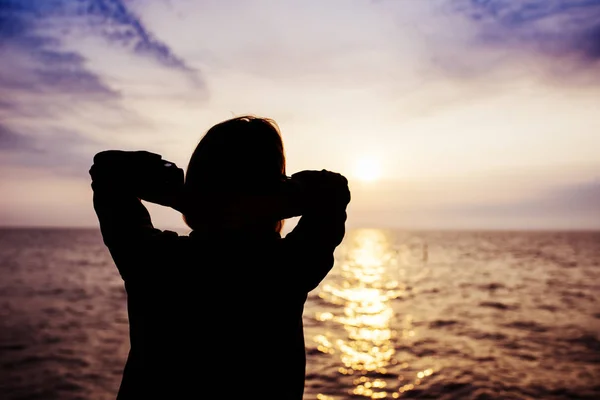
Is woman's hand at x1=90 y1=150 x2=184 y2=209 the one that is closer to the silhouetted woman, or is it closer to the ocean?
the silhouetted woman

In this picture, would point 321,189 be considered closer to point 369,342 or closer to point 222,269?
point 222,269

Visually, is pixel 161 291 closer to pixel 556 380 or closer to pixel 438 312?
pixel 556 380

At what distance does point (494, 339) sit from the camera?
14.1 m

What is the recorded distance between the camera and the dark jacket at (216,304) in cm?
140

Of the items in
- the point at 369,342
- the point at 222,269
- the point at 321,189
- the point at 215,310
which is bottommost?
the point at 369,342

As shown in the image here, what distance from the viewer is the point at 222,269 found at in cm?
139

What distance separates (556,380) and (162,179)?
39.0 ft

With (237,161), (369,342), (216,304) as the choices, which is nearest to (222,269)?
(216,304)

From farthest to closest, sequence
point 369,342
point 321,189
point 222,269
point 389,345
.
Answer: point 369,342 → point 389,345 → point 321,189 → point 222,269

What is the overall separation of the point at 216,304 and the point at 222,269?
0.39ft

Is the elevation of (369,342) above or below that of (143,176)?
below

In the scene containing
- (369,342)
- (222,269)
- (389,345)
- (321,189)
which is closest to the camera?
(222,269)

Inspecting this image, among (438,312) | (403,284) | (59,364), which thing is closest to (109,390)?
(59,364)

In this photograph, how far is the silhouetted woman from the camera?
4.59ft
